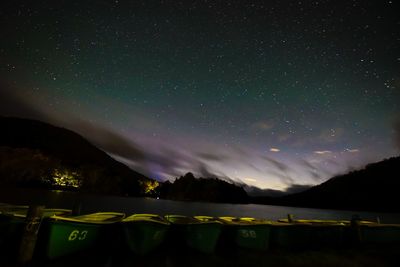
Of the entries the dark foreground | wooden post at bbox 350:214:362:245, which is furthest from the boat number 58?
wooden post at bbox 350:214:362:245

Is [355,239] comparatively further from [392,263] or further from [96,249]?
[96,249]

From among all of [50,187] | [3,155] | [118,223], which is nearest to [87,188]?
[50,187]

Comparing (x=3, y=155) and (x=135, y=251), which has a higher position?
(x=3, y=155)

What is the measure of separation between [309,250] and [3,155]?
198 meters

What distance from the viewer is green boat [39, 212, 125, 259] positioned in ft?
33.2

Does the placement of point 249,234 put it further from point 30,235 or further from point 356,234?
point 30,235

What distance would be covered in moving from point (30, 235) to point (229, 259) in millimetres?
8612

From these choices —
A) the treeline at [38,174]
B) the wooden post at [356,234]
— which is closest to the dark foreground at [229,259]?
the wooden post at [356,234]

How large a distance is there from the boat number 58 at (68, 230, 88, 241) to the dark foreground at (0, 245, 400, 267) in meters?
0.73

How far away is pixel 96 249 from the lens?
1252 centimetres

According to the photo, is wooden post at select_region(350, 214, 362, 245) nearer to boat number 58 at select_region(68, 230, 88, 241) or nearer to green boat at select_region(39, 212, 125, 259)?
green boat at select_region(39, 212, 125, 259)

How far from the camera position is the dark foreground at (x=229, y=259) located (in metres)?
10.7

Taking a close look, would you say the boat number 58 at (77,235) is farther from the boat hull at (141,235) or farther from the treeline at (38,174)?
the treeline at (38,174)

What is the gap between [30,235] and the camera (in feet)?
32.1
